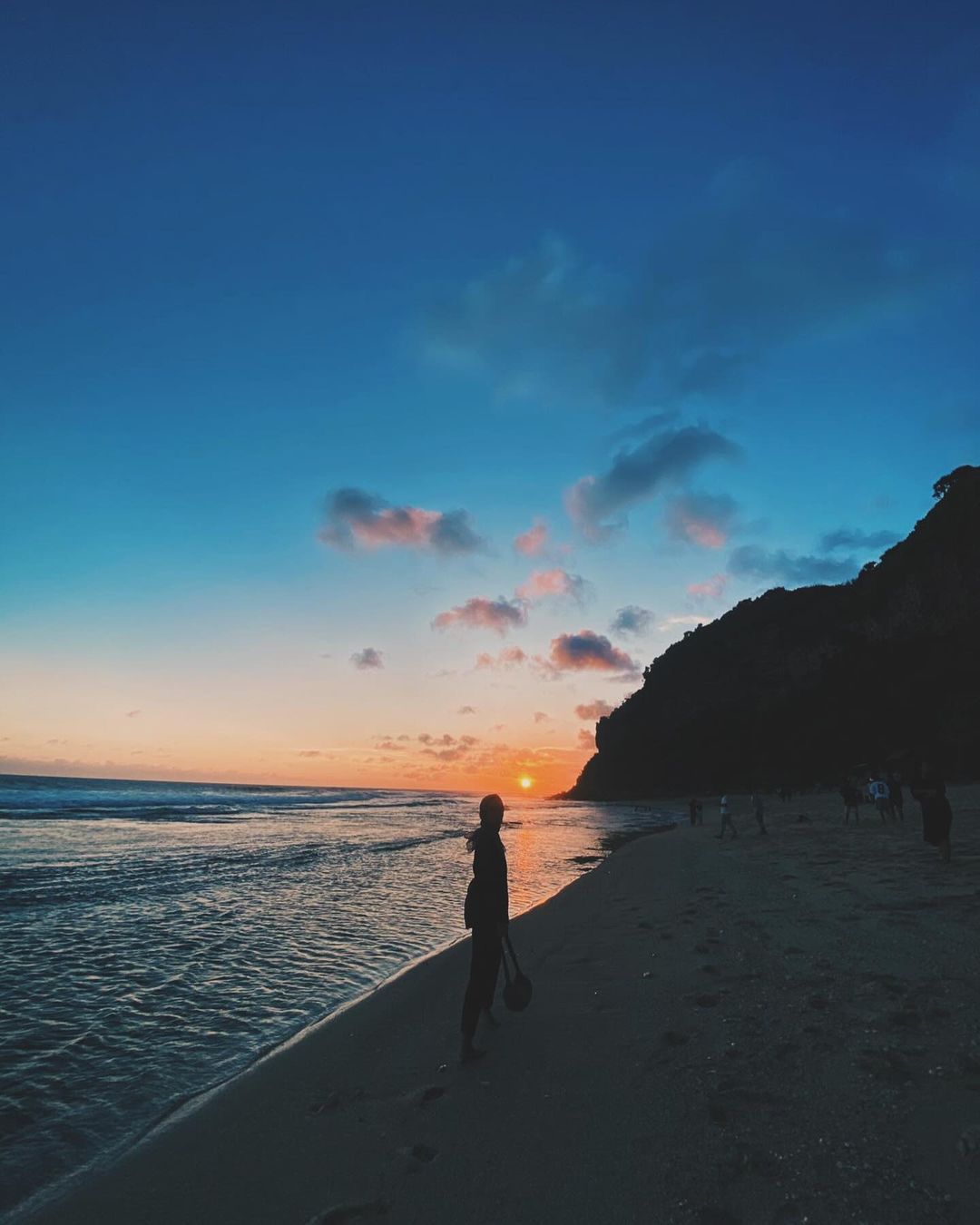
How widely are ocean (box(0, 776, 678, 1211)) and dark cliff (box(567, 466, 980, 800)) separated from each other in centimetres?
6402

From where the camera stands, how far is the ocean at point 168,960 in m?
5.79

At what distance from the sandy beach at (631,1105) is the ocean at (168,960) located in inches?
31.6

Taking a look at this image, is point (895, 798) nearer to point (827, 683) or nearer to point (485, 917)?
point (485, 917)

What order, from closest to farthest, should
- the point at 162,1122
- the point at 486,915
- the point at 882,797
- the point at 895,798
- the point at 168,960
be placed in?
the point at 162,1122, the point at 486,915, the point at 168,960, the point at 882,797, the point at 895,798

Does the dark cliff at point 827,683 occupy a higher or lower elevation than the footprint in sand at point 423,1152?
higher

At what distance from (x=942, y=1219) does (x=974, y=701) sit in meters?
77.4

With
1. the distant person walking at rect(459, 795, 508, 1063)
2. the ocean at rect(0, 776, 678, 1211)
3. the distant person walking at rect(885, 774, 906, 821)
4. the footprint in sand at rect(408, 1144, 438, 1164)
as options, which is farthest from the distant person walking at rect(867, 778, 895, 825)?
the footprint in sand at rect(408, 1144, 438, 1164)

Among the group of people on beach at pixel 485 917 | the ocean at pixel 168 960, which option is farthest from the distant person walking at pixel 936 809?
the group of people on beach at pixel 485 917

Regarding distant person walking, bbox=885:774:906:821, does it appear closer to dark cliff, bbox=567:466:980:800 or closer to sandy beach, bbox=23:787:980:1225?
sandy beach, bbox=23:787:980:1225

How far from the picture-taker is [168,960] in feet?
34.3

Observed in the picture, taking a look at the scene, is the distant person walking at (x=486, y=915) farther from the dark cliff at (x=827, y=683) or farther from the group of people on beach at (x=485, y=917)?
the dark cliff at (x=827, y=683)

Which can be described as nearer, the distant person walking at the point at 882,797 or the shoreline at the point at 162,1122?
the shoreline at the point at 162,1122

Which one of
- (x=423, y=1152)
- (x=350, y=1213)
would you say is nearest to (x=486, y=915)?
(x=423, y=1152)

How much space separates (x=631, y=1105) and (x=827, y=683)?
319ft
